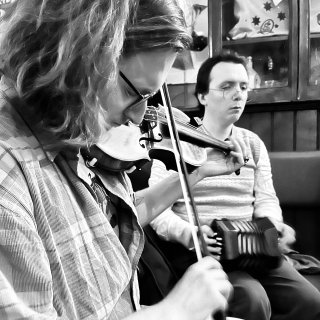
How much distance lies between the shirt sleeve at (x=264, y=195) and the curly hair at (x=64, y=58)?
3.96ft

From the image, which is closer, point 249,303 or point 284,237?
point 249,303

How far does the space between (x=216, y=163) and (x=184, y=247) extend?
0.32 meters

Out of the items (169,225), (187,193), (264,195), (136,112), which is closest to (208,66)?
(264,195)

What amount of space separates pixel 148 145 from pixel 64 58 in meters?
0.71

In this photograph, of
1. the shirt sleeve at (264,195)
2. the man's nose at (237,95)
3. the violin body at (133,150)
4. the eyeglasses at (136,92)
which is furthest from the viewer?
the man's nose at (237,95)

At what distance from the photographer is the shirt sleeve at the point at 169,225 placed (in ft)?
4.99

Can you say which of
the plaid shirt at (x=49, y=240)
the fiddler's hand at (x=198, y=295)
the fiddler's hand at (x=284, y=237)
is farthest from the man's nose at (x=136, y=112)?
the fiddler's hand at (x=284, y=237)

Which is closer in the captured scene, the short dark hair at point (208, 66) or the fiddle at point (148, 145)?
the fiddle at point (148, 145)

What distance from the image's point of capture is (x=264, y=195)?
5.74 feet

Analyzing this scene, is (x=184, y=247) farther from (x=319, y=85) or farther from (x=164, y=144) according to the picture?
(x=319, y=85)

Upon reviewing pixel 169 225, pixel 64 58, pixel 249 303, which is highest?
pixel 64 58

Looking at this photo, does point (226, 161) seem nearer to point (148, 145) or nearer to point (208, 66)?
point (148, 145)

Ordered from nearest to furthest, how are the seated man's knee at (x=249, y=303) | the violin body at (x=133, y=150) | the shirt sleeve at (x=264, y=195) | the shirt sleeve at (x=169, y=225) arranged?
1. the violin body at (x=133, y=150)
2. the seated man's knee at (x=249, y=303)
3. the shirt sleeve at (x=169, y=225)
4. the shirt sleeve at (x=264, y=195)

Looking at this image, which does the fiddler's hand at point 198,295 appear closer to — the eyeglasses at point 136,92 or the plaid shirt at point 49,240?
the plaid shirt at point 49,240
